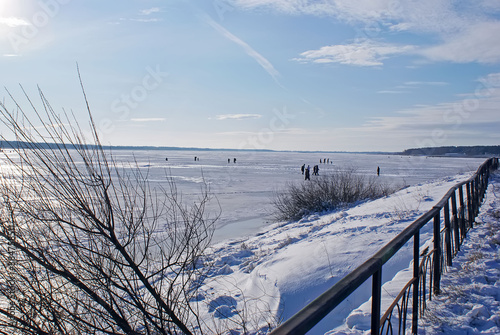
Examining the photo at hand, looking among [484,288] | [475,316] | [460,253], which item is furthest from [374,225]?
[475,316]

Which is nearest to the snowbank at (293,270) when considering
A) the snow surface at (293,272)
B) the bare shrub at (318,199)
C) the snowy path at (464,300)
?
the snow surface at (293,272)

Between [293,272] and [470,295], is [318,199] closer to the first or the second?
[293,272]

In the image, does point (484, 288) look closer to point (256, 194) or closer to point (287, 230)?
point (287, 230)

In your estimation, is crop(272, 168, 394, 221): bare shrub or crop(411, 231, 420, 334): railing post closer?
crop(411, 231, 420, 334): railing post

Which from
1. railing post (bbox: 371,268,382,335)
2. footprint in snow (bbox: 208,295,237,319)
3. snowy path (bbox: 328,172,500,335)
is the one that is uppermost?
railing post (bbox: 371,268,382,335)

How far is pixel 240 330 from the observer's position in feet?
15.5

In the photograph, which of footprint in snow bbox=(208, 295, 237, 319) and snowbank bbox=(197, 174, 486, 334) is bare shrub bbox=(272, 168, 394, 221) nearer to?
snowbank bbox=(197, 174, 486, 334)

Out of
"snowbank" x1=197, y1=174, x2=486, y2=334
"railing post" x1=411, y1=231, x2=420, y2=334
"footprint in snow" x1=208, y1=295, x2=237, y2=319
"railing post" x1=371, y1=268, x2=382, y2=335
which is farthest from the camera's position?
"footprint in snow" x1=208, y1=295, x2=237, y2=319

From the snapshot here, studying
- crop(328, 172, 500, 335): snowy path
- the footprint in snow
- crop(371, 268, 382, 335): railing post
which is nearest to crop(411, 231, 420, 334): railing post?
crop(328, 172, 500, 335): snowy path

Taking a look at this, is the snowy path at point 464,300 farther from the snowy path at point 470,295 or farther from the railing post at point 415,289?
the railing post at point 415,289

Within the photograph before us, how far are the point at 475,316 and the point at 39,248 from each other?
3762mm

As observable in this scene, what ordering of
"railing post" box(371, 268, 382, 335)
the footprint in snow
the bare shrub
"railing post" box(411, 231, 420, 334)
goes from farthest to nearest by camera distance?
the bare shrub → the footprint in snow → "railing post" box(411, 231, 420, 334) → "railing post" box(371, 268, 382, 335)

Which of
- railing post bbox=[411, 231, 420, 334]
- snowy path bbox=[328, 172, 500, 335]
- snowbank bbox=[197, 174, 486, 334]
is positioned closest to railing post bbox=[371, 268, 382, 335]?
railing post bbox=[411, 231, 420, 334]

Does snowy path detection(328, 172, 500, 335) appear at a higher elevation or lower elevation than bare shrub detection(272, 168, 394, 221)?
higher
